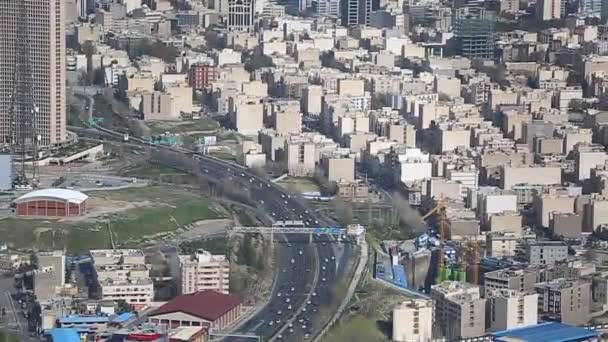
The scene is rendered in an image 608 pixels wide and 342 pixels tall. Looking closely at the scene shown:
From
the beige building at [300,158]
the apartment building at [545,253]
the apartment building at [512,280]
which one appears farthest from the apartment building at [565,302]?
the beige building at [300,158]

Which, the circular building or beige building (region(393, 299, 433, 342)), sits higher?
the circular building

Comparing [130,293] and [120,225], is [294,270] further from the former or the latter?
[120,225]

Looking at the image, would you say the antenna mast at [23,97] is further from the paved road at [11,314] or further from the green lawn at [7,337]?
the green lawn at [7,337]

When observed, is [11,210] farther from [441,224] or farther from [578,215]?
[578,215]

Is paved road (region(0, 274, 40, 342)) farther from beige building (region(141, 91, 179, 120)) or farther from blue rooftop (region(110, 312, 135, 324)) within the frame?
beige building (region(141, 91, 179, 120))

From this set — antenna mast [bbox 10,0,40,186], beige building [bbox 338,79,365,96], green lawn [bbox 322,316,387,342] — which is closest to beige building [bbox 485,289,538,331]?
green lawn [bbox 322,316,387,342]

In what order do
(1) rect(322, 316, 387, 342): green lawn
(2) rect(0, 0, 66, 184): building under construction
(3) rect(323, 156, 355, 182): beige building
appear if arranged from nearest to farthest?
(1) rect(322, 316, 387, 342): green lawn < (3) rect(323, 156, 355, 182): beige building < (2) rect(0, 0, 66, 184): building under construction

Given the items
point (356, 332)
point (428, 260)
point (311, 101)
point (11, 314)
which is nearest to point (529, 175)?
point (428, 260)
